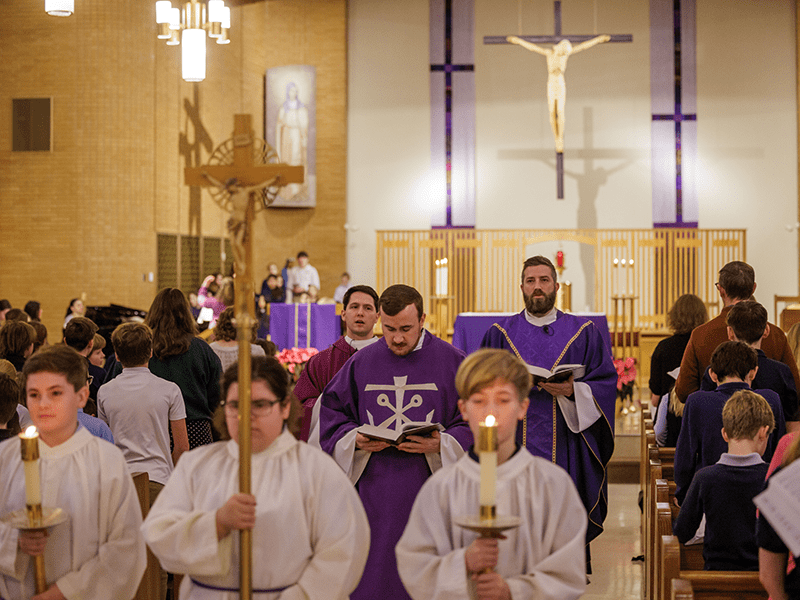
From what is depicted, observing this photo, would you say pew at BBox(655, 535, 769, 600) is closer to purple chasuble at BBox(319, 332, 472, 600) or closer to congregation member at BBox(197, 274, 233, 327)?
purple chasuble at BBox(319, 332, 472, 600)

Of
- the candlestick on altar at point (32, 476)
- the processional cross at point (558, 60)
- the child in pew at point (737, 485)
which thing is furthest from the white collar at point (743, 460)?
the processional cross at point (558, 60)

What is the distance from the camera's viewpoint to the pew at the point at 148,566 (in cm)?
358

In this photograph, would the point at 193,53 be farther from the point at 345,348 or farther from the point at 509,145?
the point at 345,348

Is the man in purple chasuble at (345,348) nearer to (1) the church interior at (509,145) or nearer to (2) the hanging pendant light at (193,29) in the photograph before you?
(2) the hanging pendant light at (193,29)

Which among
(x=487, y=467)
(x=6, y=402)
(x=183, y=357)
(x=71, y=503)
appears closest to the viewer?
(x=487, y=467)

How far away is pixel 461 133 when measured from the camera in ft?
61.7

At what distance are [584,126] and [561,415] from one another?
14215mm

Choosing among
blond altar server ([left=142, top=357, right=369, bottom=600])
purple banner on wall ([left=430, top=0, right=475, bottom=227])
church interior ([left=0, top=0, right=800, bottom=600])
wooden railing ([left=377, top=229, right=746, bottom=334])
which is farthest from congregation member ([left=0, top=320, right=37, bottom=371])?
purple banner on wall ([left=430, top=0, right=475, bottom=227])

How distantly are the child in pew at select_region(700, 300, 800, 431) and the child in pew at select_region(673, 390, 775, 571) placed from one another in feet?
2.79

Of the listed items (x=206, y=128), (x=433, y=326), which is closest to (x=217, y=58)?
(x=206, y=128)

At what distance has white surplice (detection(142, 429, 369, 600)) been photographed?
95.8 inches

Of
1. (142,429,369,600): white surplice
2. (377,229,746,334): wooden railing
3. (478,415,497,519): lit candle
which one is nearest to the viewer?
(478,415,497,519): lit candle

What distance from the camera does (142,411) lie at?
4.28 meters

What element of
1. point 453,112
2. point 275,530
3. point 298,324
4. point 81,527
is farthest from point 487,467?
point 453,112
